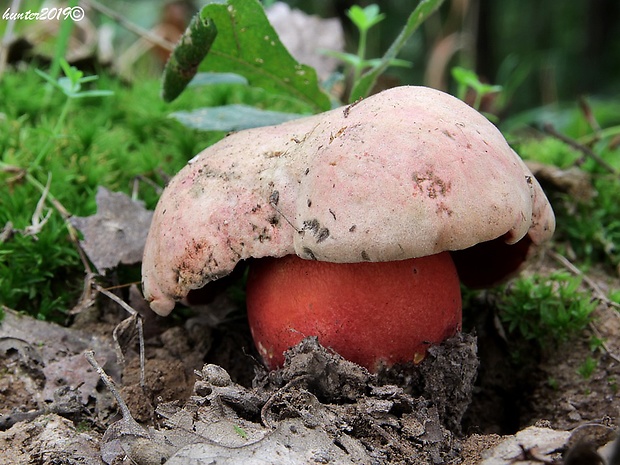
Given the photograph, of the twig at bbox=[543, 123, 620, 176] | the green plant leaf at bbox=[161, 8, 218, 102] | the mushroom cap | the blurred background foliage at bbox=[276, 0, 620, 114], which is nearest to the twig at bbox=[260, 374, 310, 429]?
the mushroom cap

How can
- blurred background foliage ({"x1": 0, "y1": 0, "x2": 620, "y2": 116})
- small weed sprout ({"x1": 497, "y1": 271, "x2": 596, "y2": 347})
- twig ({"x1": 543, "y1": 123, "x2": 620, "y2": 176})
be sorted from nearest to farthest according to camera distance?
small weed sprout ({"x1": 497, "y1": 271, "x2": 596, "y2": 347}) < twig ({"x1": 543, "y1": 123, "x2": 620, "y2": 176}) < blurred background foliage ({"x1": 0, "y1": 0, "x2": 620, "y2": 116})

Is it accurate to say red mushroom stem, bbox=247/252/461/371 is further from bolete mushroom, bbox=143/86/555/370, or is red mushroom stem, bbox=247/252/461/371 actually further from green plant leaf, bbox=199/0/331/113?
green plant leaf, bbox=199/0/331/113

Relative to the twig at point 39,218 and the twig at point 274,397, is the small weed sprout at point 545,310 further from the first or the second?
the twig at point 39,218

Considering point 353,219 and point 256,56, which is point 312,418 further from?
point 256,56

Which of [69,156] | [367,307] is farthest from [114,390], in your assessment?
[69,156]

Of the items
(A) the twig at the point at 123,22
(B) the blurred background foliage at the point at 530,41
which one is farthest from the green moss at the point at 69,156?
(B) the blurred background foliage at the point at 530,41

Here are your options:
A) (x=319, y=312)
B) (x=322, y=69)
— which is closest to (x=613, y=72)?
(x=322, y=69)

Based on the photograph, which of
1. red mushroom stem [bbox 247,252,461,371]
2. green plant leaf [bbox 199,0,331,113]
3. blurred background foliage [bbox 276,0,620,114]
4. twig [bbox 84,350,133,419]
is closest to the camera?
twig [bbox 84,350,133,419]
